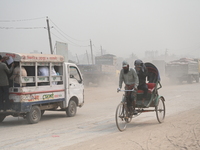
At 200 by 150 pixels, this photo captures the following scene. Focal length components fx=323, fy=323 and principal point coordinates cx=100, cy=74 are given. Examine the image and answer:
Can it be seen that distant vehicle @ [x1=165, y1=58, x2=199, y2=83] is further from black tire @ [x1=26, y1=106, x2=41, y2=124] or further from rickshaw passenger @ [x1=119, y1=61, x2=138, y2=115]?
rickshaw passenger @ [x1=119, y1=61, x2=138, y2=115]

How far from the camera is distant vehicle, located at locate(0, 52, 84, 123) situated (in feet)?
32.5

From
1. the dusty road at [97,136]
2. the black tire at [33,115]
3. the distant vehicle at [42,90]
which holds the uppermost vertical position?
the distant vehicle at [42,90]

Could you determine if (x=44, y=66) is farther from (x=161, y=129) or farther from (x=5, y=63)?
(x=161, y=129)

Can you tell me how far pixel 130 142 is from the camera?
22.4 feet

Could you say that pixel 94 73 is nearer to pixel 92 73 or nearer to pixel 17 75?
pixel 92 73

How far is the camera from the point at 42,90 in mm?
10594

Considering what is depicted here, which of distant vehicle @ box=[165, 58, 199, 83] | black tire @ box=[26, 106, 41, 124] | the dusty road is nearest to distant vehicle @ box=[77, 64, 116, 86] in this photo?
distant vehicle @ box=[165, 58, 199, 83]

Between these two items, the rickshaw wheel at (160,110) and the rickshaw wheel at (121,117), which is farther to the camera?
the rickshaw wheel at (160,110)

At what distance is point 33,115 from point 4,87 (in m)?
1.26

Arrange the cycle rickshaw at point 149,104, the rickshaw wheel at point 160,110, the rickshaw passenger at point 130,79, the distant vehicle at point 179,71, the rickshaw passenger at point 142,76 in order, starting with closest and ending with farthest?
the cycle rickshaw at point 149,104, the rickshaw passenger at point 130,79, the rickshaw passenger at point 142,76, the rickshaw wheel at point 160,110, the distant vehicle at point 179,71

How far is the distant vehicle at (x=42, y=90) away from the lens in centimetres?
991

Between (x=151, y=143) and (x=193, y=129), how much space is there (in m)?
1.88

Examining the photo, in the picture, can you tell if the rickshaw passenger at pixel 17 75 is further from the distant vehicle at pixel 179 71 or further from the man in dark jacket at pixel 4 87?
the distant vehicle at pixel 179 71

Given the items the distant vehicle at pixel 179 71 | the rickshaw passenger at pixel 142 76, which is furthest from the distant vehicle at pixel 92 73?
the rickshaw passenger at pixel 142 76
